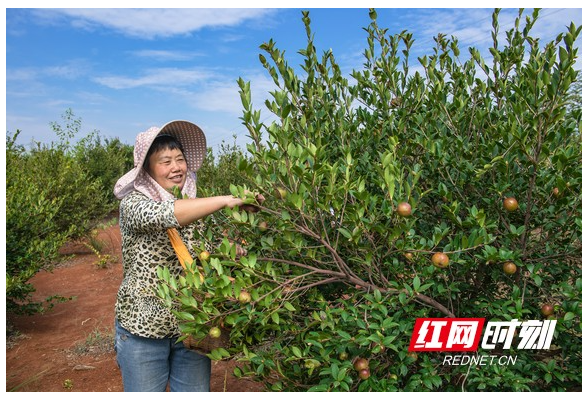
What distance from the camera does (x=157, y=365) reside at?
285cm

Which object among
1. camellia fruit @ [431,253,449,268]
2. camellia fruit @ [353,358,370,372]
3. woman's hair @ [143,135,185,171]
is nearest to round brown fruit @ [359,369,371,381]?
camellia fruit @ [353,358,370,372]

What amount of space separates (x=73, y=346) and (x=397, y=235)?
4883 millimetres

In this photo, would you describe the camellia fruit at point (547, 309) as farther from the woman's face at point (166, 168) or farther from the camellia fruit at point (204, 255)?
the woman's face at point (166, 168)

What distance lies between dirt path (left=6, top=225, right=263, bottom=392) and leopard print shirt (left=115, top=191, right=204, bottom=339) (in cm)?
156

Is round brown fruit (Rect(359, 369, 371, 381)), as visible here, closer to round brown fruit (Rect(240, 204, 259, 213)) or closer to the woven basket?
the woven basket

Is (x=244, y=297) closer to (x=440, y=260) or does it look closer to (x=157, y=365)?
(x=440, y=260)

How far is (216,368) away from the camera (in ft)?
16.0

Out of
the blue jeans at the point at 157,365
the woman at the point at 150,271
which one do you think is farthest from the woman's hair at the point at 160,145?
the blue jeans at the point at 157,365

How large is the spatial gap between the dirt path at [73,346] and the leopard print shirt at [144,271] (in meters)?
1.56

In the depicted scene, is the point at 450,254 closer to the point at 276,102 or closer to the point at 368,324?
the point at 368,324

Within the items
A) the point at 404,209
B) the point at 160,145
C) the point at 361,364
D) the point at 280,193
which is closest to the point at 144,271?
the point at 160,145

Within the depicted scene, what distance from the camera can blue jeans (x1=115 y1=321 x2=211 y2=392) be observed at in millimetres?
2797

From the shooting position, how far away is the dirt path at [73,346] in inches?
188

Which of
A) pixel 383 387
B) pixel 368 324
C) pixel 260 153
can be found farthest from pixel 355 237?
pixel 383 387
